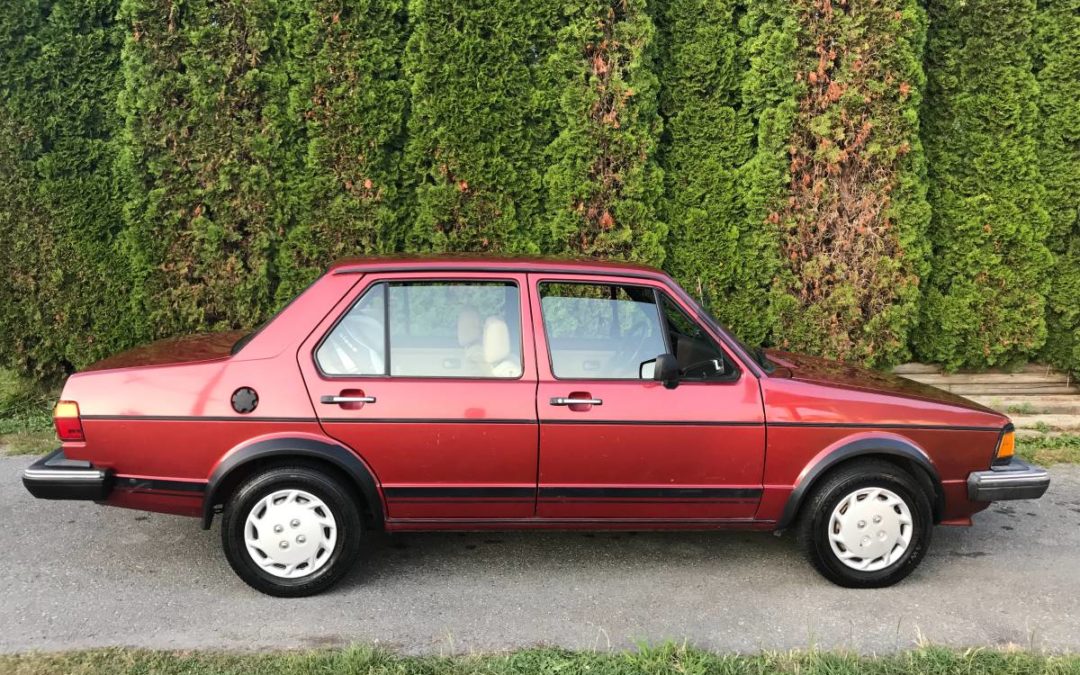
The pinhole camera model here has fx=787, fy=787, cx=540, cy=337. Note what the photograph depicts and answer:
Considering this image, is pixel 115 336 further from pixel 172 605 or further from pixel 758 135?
pixel 758 135

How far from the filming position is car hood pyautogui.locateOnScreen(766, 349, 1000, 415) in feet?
13.3

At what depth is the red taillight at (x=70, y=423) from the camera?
145 inches

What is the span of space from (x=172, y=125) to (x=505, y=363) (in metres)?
4.09

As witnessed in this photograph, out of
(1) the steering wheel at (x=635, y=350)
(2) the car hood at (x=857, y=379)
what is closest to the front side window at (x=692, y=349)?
(1) the steering wheel at (x=635, y=350)

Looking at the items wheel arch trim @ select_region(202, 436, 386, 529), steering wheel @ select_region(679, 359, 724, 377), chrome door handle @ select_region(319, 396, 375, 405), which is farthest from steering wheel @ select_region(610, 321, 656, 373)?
wheel arch trim @ select_region(202, 436, 386, 529)

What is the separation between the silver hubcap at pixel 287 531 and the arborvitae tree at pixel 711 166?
3827 mm

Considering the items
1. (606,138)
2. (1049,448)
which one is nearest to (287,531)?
(606,138)

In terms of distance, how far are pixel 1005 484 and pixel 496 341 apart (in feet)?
8.80

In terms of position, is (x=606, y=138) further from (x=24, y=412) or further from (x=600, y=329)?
(x=24, y=412)

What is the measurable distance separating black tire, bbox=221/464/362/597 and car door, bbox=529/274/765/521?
3.06ft

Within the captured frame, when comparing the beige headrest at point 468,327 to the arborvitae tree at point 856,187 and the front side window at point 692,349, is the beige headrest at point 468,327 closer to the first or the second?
the front side window at point 692,349

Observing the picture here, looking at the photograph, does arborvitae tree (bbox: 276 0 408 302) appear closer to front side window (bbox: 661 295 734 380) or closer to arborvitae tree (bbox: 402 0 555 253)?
arborvitae tree (bbox: 402 0 555 253)

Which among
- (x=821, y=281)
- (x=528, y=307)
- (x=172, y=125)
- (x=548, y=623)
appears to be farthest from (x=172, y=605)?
(x=821, y=281)

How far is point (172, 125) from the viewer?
6.26 m
